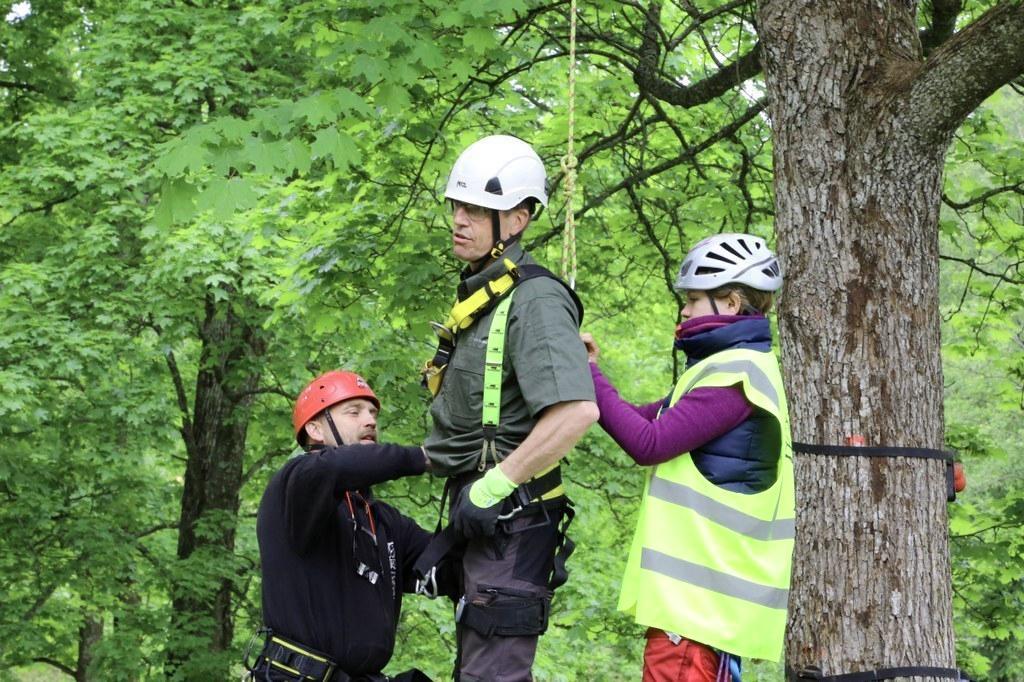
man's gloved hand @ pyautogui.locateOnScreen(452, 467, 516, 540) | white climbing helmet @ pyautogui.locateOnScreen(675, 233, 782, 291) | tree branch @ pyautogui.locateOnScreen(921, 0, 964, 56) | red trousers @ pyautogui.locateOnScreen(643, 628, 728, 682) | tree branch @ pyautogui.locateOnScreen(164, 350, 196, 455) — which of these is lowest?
red trousers @ pyautogui.locateOnScreen(643, 628, 728, 682)

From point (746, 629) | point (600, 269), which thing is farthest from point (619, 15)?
point (746, 629)

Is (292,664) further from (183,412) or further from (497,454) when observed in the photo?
(183,412)

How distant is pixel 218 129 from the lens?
4262 mm

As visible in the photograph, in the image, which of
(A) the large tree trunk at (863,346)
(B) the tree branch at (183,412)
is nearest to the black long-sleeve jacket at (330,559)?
(A) the large tree trunk at (863,346)

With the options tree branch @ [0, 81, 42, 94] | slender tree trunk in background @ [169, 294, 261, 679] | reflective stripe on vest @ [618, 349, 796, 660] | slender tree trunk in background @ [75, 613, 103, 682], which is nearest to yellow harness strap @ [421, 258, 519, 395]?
reflective stripe on vest @ [618, 349, 796, 660]

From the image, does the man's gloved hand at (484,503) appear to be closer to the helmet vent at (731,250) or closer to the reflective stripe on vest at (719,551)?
the reflective stripe on vest at (719,551)

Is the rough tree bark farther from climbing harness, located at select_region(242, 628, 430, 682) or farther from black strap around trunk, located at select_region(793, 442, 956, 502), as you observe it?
climbing harness, located at select_region(242, 628, 430, 682)

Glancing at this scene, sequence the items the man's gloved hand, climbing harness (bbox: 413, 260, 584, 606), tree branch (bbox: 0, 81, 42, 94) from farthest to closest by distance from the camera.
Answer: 1. tree branch (bbox: 0, 81, 42, 94)
2. climbing harness (bbox: 413, 260, 584, 606)
3. the man's gloved hand

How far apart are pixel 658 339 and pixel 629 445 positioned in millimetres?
10411

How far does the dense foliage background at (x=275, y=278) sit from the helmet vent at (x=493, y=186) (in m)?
2.33

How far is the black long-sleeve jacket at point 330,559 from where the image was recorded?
130 inches

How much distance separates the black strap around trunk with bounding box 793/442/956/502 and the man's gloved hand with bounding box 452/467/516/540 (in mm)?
1412

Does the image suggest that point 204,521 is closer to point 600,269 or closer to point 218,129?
point 600,269

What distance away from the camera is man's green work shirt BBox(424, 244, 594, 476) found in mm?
2943
